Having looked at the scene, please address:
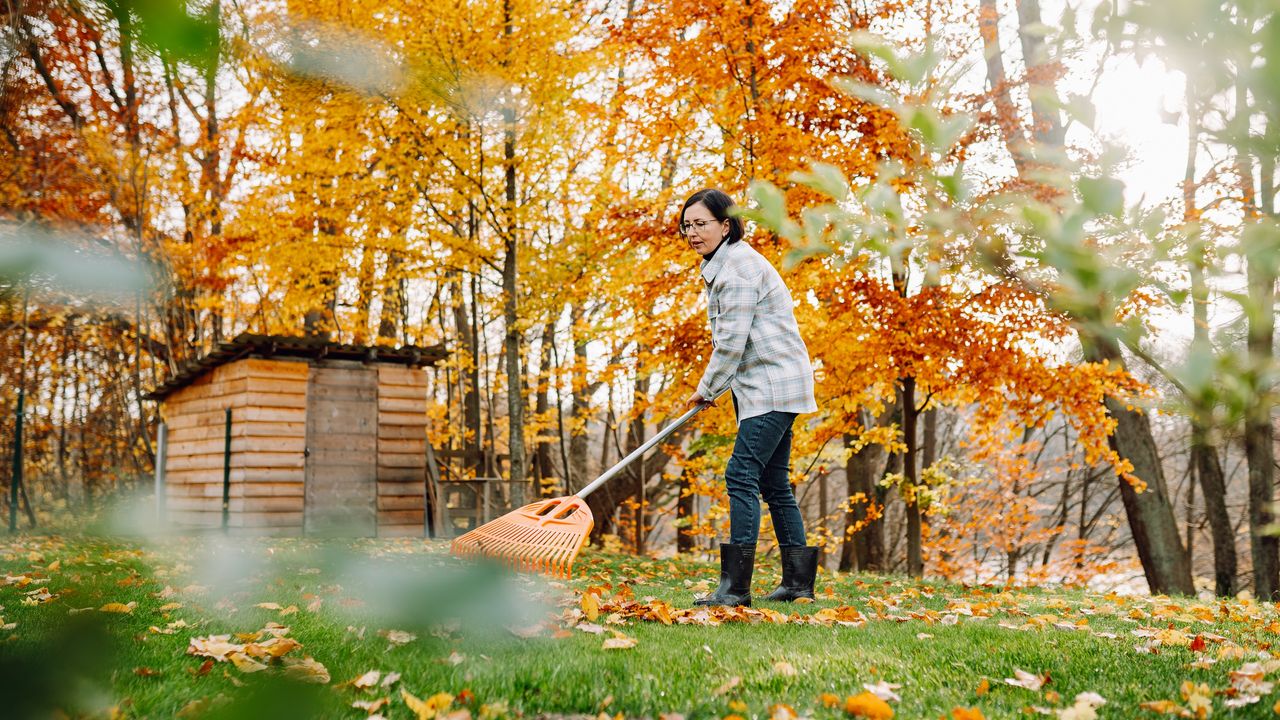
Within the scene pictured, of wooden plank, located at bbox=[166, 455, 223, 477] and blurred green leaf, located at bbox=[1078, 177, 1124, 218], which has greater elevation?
blurred green leaf, located at bbox=[1078, 177, 1124, 218]

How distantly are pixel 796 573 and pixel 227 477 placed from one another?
9.60m

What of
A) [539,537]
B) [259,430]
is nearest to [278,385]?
[259,430]

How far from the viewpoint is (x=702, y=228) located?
413 cm

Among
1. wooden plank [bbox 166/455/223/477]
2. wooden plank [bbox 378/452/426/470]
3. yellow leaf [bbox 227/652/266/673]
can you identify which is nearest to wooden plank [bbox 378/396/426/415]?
wooden plank [bbox 378/452/426/470]

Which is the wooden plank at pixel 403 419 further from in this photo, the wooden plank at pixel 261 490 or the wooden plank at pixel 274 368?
the wooden plank at pixel 261 490

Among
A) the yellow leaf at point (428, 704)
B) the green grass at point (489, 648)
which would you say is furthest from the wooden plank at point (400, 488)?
the yellow leaf at point (428, 704)

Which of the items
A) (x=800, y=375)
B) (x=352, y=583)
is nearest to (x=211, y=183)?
(x=800, y=375)

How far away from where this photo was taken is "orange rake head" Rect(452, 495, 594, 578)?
11.7 ft

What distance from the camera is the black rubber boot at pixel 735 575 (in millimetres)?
4094

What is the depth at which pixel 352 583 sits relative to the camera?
992mm

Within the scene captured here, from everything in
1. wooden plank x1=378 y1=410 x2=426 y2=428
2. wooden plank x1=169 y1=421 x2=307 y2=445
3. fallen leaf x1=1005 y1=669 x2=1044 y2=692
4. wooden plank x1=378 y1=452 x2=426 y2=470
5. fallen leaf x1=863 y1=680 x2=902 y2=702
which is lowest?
fallen leaf x1=1005 y1=669 x2=1044 y2=692

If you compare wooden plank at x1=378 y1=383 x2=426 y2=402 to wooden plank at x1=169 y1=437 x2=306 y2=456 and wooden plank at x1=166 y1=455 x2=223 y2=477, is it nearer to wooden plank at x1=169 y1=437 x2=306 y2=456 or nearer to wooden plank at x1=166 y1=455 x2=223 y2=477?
wooden plank at x1=169 y1=437 x2=306 y2=456

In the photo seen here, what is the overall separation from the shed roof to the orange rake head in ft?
27.2

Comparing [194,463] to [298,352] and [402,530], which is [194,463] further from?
[402,530]
